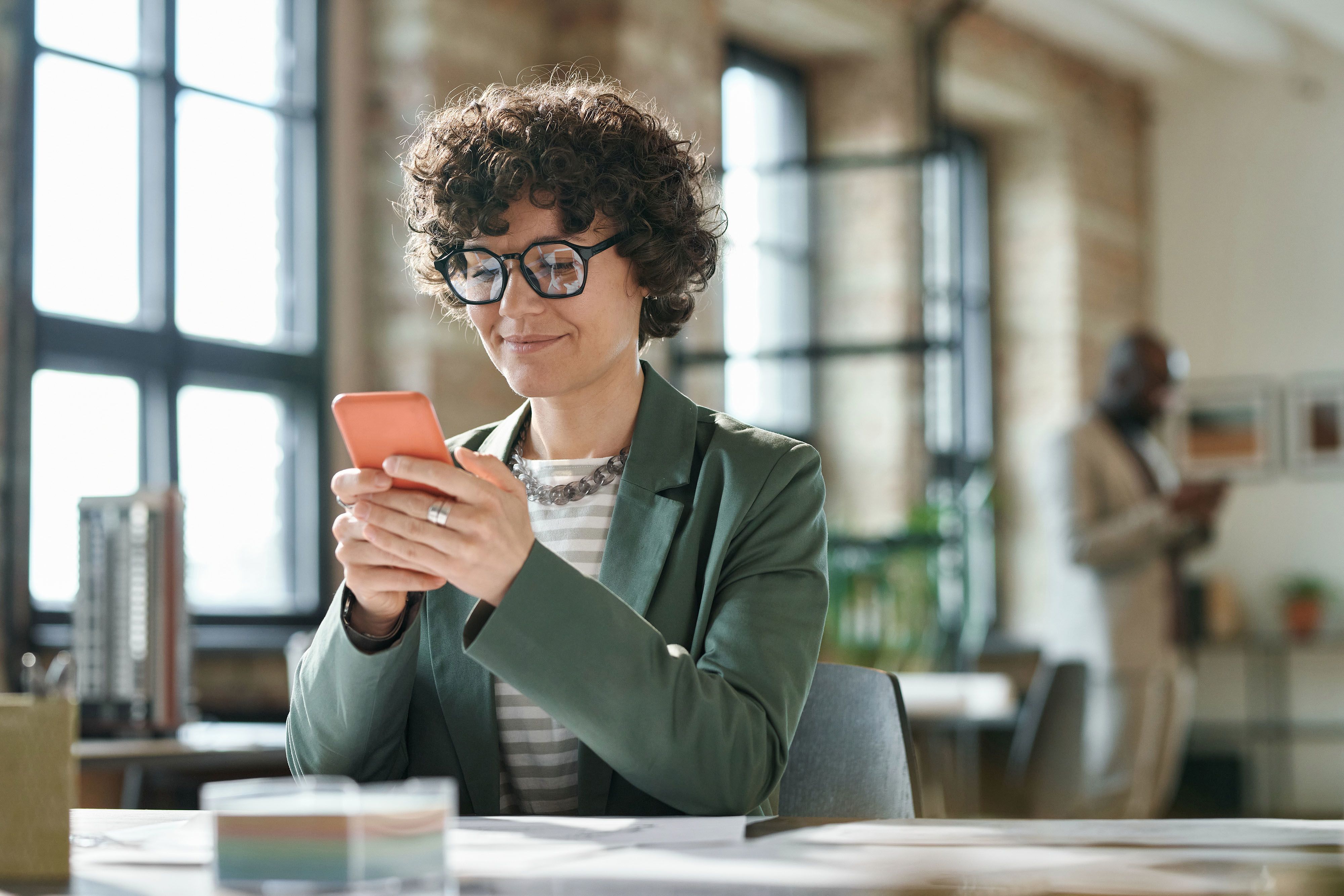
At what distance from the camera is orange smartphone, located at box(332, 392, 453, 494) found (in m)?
1.02

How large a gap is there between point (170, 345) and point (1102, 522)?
8.57 feet

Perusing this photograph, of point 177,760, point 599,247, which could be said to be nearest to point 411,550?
point 599,247

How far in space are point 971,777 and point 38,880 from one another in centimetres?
579

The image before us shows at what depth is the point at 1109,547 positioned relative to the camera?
13.5 feet

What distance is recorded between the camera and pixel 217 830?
2.58 feet

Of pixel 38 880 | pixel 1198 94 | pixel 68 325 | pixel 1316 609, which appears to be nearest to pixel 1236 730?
pixel 1316 609

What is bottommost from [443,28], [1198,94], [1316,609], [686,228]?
[1316,609]

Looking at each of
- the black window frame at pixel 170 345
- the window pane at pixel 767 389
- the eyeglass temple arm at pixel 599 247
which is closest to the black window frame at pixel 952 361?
the window pane at pixel 767 389

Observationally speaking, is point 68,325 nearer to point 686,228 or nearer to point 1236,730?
point 686,228

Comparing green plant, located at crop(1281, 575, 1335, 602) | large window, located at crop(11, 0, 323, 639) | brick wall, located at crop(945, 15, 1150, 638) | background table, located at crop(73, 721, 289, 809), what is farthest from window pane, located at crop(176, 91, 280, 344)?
green plant, located at crop(1281, 575, 1335, 602)

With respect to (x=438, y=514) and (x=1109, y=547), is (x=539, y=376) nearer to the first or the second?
(x=438, y=514)

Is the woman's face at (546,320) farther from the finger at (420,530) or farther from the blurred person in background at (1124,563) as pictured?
the blurred person in background at (1124,563)

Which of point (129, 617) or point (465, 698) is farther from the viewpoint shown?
point (129, 617)

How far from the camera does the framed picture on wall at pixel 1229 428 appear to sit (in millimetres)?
8141
